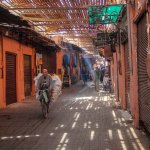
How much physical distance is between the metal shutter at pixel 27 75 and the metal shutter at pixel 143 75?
13.5 meters

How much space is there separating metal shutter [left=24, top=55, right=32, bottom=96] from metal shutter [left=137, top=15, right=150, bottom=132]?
44.5ft

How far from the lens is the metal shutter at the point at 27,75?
2289 centimetres

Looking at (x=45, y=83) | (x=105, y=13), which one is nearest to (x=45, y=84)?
(x=45, y=83)

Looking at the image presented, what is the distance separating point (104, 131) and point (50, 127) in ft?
5.65

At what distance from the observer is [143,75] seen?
936cm

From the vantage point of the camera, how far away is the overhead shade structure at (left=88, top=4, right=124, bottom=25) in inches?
496

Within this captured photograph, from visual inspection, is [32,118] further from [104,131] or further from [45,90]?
[104,131]

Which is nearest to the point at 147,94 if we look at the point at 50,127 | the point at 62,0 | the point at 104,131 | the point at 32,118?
the point at 104,131

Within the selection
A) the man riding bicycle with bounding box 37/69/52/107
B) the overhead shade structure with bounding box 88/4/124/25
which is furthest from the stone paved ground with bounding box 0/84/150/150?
the overhead shade structure with bounding box 88/4/124/25

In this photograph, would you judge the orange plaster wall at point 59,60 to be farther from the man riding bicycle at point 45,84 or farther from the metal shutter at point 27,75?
the man riding bicycle at point 45,84

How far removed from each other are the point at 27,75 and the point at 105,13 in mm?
10958

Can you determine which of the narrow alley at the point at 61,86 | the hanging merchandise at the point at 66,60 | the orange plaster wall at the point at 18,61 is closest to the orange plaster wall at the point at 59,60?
the hanging merchandise at the point at 66,60

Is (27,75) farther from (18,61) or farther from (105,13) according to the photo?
(105,13)

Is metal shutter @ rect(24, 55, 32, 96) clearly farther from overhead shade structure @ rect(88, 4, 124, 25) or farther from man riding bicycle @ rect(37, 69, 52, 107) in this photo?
overhead shade structure @ rect(88, 4, 124, 25)
